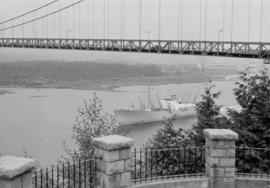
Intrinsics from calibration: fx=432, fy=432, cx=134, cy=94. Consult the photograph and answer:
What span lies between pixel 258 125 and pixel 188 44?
28.9 m

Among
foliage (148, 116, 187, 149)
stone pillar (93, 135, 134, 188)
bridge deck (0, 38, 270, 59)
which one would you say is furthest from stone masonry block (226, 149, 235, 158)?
bridge deck (0, 38, 270, 59)

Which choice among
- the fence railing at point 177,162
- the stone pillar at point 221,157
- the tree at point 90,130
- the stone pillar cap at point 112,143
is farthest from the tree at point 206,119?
→ the tree at point 90,130

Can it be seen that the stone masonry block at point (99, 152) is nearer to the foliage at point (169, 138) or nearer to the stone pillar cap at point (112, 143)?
the stone pillar cap at point (112, 143)

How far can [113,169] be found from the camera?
4.91 m

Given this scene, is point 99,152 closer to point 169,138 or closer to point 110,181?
point 110,181

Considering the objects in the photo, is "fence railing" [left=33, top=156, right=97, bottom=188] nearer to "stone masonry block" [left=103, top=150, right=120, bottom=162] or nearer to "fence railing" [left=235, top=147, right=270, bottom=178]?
"stone masonry block" [left=103, top=150, right=120, bottom=162]

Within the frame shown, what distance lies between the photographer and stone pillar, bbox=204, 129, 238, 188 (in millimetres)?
5379

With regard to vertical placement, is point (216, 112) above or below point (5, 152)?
above

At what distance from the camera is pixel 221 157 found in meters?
5.42

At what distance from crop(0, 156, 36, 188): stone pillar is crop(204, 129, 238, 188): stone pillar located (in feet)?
7.67

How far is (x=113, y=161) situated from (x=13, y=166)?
1307 millimetres

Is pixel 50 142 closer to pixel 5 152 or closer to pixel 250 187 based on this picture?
pixel 5 152

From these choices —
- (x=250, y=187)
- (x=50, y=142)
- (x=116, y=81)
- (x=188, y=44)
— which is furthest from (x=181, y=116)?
(x=250, y=187)

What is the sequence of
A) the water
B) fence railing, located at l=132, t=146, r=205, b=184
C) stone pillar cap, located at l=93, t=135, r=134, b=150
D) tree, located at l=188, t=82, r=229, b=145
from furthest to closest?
the water < tree, located at l=188, t=82, r=229, b=145 < fence railing, located at l=132, t=146, r=205, b=184 < stone pillar cap, located at l=93, t=135, r=134, b=150
